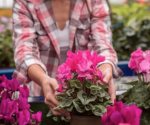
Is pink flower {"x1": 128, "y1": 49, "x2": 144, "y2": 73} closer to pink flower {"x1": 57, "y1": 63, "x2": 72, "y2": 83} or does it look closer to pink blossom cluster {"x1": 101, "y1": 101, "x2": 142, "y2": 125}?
pink flower {"x1": 57, "y1": 63, "x2": 72, "y2": 83}

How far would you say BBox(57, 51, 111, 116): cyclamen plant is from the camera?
4.48ft

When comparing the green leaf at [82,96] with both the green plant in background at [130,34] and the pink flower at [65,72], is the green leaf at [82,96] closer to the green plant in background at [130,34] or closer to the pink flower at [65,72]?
the pink flower at [65,72]

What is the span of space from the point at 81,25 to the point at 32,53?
12.1 inches

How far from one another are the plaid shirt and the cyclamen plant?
0.52m

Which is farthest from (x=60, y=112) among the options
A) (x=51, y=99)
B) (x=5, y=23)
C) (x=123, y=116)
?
(x=5, y=23)

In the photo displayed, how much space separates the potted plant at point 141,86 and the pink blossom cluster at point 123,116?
0.37 m

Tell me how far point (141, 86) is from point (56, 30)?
2.14 ft

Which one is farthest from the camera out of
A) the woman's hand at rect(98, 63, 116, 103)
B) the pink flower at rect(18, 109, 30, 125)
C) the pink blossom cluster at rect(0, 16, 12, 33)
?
the pink blossom cluster at rect(0, 16, 12, 33)

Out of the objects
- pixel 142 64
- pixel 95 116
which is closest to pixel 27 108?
pixel 95 116

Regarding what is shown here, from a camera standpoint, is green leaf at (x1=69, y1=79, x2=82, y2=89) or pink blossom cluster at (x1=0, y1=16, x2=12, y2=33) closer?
green leaf at (x1=69, y1=79, x2=82, y2=89)

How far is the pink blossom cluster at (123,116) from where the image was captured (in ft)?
3.51

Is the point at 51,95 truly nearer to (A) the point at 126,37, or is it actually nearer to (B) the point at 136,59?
(B) the point at 136,59

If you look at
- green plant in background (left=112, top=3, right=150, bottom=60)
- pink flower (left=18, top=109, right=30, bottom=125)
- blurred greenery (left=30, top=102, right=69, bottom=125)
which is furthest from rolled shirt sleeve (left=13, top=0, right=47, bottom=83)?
green plant in background (left=112, top=3, right=150, bottom=60)

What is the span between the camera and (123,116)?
1.08 metres
